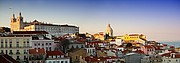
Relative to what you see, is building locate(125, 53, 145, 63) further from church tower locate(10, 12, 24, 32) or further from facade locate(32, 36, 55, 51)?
church tower locate(10, 12, 24, 32)

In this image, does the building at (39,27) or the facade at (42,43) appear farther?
the building at (39,27)

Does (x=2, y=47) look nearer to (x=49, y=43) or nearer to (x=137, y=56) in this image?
(x=49, y=43)

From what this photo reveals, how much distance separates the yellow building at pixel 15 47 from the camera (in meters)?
12.0

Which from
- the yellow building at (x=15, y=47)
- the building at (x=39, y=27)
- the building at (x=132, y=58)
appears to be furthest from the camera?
the building at (x=39, y=27)

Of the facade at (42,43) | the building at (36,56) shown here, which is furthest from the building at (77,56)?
the building at (36,56)

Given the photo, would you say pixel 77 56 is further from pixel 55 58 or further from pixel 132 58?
pixel 132 58

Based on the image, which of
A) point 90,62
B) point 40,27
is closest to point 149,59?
point 90,62

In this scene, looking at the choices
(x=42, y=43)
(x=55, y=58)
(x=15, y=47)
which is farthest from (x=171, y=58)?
(x=15, y=47)

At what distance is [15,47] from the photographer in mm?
12258

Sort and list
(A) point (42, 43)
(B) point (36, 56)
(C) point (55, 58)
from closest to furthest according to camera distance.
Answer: (C) point (55, 58) → (B) point (36, 56) → (A) point (42, 43)

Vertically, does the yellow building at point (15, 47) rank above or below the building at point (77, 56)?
above

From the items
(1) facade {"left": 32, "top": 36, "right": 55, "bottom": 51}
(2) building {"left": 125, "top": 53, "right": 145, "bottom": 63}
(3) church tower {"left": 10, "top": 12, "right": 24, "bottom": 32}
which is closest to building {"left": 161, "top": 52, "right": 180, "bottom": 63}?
(2) building {"left": 125, "top": 53, "right": 145, "bottom": 63}

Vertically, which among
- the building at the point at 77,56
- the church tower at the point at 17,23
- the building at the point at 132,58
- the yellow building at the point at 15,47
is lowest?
the building at the point at 132,58

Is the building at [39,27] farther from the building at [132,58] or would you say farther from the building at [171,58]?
the building at [171,58]
